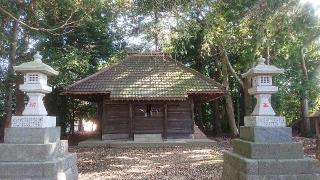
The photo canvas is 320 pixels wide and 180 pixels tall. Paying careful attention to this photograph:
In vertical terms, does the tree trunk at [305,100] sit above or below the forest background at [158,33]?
below

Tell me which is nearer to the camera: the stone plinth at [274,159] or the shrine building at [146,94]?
the stone plinth at [274,159]

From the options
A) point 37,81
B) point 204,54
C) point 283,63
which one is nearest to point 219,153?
point 37,81

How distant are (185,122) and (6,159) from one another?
1392cm

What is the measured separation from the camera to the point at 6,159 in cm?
706

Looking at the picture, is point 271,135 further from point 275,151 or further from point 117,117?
Answer: point 117,117

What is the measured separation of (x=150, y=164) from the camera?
12.4 metres

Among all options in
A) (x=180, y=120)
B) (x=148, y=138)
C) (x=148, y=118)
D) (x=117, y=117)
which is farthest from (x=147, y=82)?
(x=148, y=138)

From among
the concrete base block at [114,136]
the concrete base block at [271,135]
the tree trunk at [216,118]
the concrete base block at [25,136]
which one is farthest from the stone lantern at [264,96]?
the tree trunk at [216,118]

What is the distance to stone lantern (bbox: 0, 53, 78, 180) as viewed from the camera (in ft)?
22.7

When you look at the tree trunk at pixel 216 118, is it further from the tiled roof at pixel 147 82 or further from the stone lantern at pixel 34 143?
the stone lantern at pixel 34 143

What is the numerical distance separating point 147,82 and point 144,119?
2.07 metres

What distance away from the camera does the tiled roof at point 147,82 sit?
18.7m

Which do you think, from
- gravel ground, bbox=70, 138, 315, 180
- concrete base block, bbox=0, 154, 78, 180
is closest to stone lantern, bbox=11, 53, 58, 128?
concrete base block, bbox=0, 154, 78, 180

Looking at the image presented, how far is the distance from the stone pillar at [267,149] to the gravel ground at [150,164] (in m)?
2.45
